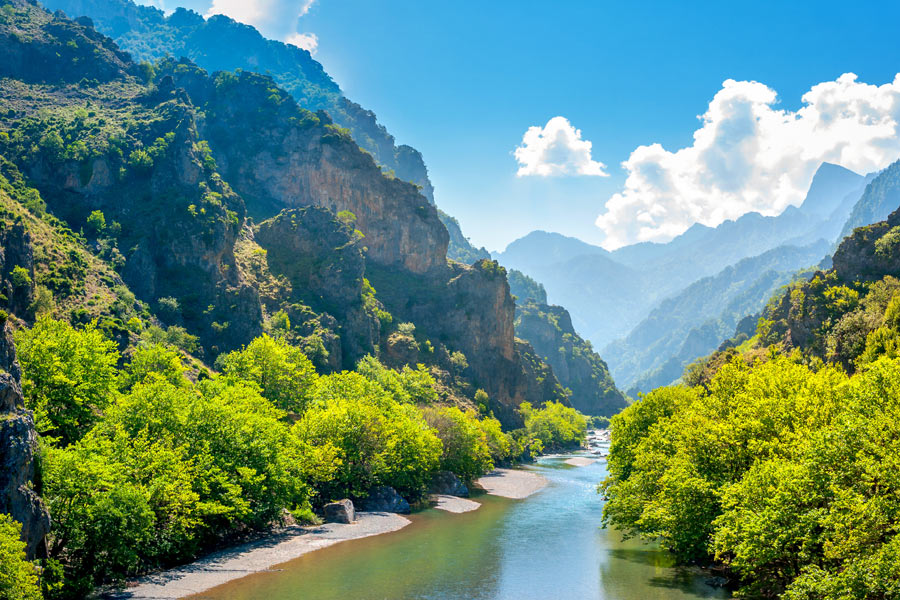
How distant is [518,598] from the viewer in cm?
4197

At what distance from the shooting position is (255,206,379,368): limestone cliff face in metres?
144

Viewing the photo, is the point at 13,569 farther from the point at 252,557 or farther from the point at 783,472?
the point at 783,472

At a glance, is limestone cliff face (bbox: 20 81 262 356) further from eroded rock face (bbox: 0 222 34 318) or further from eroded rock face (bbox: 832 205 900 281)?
eroded rock face (bbox: 832 205 900 281)

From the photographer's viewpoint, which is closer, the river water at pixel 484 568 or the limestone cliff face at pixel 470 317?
the river water at pixel 484 568

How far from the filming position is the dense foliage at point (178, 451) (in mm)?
37844

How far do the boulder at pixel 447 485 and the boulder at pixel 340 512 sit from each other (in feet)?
84.3

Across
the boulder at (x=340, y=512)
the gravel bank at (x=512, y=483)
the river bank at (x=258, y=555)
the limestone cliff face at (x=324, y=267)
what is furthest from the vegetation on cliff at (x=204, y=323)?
the gravel bank at (x=512, y=483)

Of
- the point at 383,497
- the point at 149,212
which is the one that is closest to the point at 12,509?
the point at 383,497

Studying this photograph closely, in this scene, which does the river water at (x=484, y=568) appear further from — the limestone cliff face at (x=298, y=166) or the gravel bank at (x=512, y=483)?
the limestone cliff face at (x=298, y=166)

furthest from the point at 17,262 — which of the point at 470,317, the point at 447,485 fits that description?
the point at 470,317

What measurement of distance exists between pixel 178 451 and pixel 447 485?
5439 cm

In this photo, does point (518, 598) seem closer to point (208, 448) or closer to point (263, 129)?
point (208, 448)

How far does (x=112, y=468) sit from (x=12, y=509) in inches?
306

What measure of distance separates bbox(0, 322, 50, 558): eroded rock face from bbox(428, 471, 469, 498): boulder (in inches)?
2521
